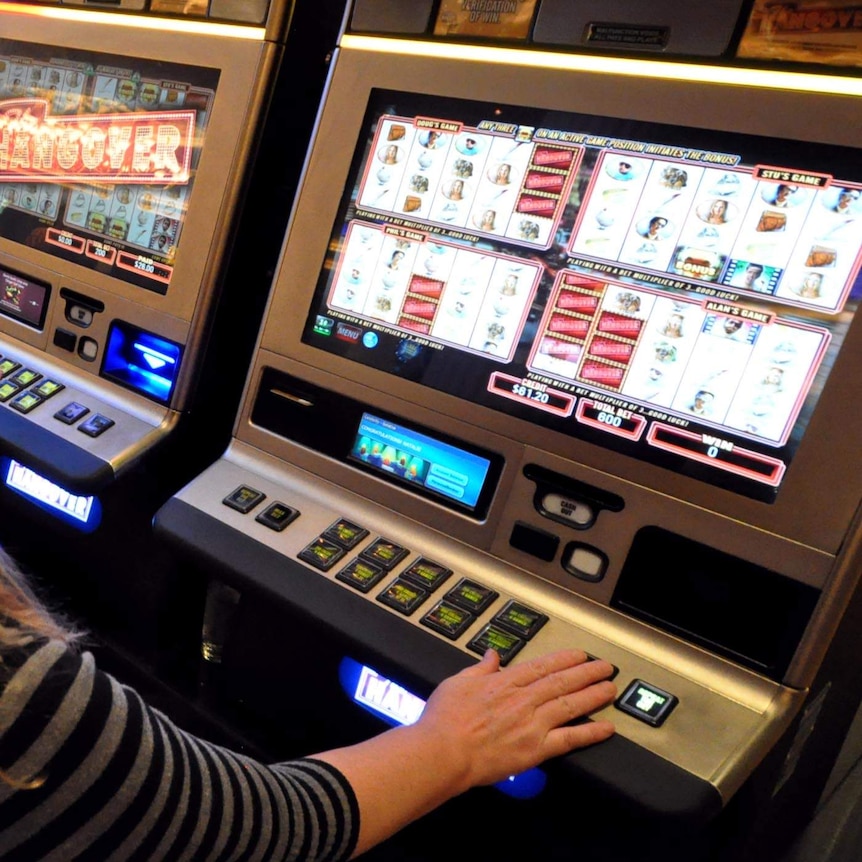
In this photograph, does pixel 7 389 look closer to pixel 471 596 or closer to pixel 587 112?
pixel 471 596

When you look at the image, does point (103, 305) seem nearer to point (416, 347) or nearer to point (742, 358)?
point (416, 347)

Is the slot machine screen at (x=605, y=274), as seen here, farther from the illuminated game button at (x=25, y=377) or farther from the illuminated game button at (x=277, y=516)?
the illuminated game button at (x=25, y=377)

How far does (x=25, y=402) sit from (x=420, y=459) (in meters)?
0.96

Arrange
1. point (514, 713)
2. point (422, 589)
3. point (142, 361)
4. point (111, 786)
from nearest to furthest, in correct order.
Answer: point (111, 786)
point (514, 713)
point (422, 589)
point (142, 361)

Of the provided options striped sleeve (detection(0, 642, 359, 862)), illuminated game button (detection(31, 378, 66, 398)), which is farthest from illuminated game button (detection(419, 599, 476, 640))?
illuminated game button (detection(31, 378, 66, 398))

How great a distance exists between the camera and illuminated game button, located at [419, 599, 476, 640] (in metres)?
1.26

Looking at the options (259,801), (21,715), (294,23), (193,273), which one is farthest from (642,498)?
(294,23)

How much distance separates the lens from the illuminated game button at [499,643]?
48.1 inches

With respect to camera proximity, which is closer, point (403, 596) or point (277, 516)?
point (403, 596)

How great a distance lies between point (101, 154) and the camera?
78.5 inches

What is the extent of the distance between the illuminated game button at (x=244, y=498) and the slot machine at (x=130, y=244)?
0.33m

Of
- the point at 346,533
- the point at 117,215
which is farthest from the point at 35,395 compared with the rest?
the point at 346,533

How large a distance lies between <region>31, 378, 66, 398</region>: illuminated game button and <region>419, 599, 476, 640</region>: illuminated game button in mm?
1104

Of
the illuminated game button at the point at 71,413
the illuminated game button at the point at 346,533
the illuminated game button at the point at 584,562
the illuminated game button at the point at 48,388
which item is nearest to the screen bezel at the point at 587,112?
the illuminated game button at the point at 584,562
